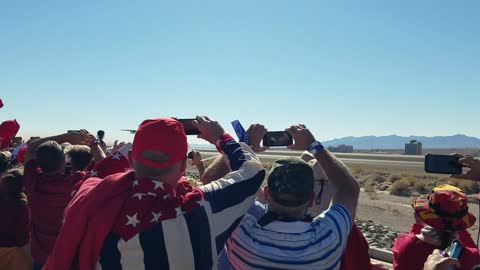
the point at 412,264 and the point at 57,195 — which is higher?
the point at 57,195

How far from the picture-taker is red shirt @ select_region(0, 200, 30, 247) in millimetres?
4344

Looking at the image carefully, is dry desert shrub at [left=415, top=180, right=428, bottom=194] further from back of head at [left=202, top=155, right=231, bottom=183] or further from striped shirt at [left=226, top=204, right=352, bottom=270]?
striped shirt at [left=226, top=204, right=352, bottom=270]

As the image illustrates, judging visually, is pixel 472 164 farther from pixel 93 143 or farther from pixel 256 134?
pixel 93 143

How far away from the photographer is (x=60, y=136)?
4543 millimetres

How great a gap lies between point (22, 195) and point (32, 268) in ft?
2.31

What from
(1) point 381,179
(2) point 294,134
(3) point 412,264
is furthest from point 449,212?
(1) point 381,179

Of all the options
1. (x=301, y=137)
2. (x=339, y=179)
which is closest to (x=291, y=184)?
(x=339, y=179)

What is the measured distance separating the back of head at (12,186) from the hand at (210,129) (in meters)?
2.19

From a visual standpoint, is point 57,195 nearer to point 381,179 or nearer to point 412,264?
point 412,264

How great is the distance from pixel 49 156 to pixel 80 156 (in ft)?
1.39

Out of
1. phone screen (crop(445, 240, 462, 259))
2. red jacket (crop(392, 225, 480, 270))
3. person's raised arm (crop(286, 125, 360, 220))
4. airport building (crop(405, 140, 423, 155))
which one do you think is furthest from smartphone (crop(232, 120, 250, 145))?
airport building (crop(405, 140, 423, 155))

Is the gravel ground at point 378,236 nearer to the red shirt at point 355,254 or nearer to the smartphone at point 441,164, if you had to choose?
the smartphone at point 441,164

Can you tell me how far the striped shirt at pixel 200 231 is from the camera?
2266 mm

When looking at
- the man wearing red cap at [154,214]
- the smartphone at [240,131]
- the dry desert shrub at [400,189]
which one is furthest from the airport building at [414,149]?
the man wearing red cap at [154,214]
